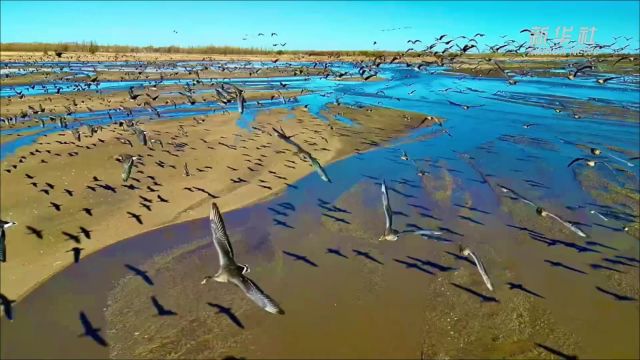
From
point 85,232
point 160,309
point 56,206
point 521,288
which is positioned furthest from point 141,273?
point 521,288

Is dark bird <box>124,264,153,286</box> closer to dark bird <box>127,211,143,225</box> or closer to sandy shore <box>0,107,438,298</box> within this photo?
sandy shore <box>0,107,438,298</box>

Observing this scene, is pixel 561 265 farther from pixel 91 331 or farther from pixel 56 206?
pixel 56 206

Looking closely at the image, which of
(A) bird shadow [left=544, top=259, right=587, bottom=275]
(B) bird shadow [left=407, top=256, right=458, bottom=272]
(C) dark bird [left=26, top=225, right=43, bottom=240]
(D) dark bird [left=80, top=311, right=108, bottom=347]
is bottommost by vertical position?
(D) dark bird [left=80, top=311, right=108, bottom=347]

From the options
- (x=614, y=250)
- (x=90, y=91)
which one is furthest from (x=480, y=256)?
(x=90, y=91)

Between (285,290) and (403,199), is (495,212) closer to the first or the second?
(403,199)

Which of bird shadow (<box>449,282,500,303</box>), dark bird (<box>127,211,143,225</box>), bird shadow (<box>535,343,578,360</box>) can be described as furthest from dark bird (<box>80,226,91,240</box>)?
bird shadow (<box>535,343,578,360</box>)
